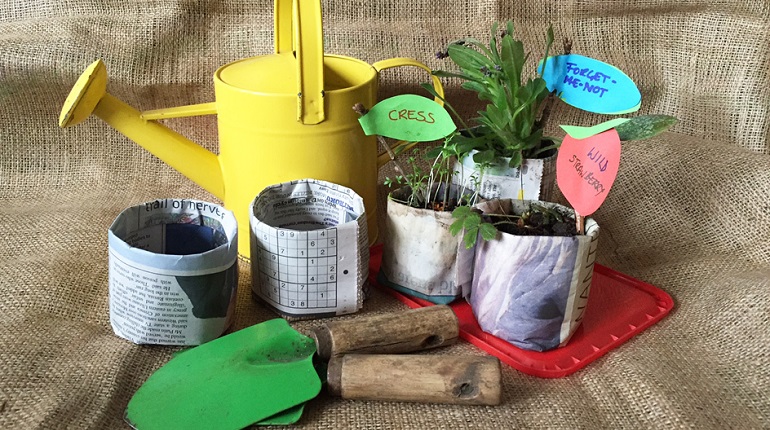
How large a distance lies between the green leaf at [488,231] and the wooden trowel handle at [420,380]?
0.11 metres

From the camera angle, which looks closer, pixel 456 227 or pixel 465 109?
pixel 456 227

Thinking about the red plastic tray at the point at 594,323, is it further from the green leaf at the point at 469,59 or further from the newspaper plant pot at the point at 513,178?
the green leaf at the point at 469,59

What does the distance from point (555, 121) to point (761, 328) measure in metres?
0.47

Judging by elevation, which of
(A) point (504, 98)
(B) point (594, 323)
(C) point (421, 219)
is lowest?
(B) point (594, 323)

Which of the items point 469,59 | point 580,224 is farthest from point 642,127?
point 469,59

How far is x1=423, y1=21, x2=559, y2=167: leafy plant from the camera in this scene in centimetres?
78

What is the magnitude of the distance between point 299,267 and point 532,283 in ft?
0.76

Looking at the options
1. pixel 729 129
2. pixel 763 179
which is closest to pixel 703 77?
pixel 729 129

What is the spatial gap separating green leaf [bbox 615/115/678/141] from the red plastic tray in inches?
8.7

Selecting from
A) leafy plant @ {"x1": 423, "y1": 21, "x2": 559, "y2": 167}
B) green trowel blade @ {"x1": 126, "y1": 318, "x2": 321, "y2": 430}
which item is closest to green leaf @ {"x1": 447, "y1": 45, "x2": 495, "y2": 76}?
leafy plant @ {"x1": 423, "y1": 21, "x2": 559, "y2": 167}

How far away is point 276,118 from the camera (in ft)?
2.63

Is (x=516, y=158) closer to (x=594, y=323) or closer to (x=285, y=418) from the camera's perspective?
(x=594, y=323)

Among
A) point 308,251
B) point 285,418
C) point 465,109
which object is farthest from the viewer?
point 465,109

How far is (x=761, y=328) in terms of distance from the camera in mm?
765
